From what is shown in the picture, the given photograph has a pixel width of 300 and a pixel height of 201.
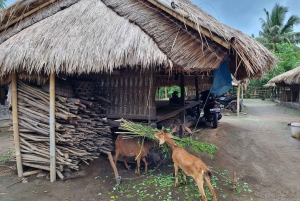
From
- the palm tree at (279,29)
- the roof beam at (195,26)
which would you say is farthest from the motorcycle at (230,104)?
the palm tree at (279,29)

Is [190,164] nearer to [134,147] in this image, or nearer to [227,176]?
[227,176]

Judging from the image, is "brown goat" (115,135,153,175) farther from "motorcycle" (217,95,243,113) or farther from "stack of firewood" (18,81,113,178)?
"motorcycle" (217,95,243,113)

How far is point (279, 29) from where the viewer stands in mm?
25266

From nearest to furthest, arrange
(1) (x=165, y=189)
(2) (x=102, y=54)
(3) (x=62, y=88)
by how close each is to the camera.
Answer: (1) (x=165, y=189), (2) (x=102, y=54), (3) (x=62, y=88)

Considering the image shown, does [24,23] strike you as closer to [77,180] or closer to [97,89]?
[97,89]

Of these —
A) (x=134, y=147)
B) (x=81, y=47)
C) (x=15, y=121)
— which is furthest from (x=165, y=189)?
(x=15, y=121)

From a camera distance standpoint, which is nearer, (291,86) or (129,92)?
(129,92)

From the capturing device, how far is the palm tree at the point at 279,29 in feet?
81.8

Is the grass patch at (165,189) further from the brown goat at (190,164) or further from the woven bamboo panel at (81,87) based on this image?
the woven bamboo panel at (81,87)

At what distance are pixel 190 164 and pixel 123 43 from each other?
8.29 feet

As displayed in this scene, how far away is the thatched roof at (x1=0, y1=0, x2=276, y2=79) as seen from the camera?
4.27 meters

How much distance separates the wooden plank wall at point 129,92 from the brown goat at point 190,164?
43.0 inches

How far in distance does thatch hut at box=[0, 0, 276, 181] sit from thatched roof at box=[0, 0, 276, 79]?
0.02 m

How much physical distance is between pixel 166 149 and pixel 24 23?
4.62 metres
